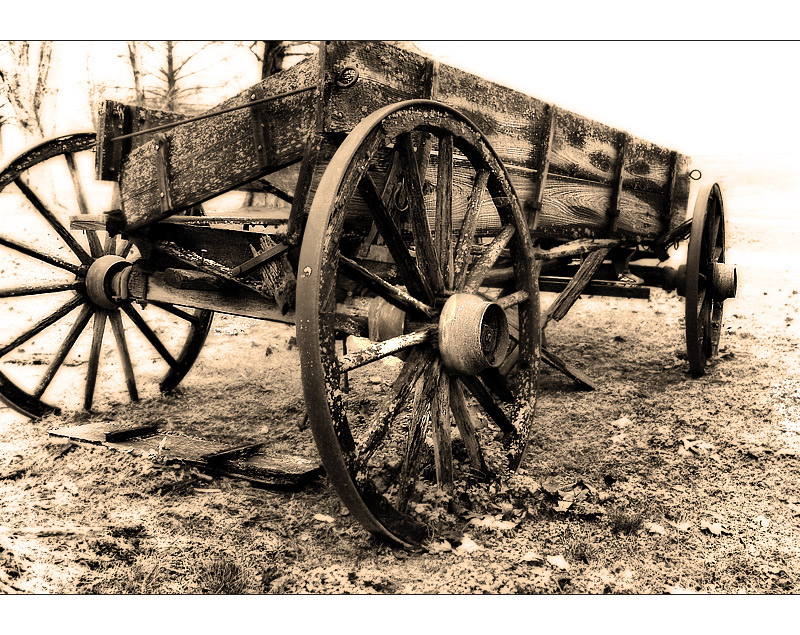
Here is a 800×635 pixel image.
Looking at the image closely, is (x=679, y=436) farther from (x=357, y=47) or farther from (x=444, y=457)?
(x=357, y=47)

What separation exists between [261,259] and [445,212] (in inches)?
32.2

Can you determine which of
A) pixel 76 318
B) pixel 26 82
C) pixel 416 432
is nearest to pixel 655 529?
pixel 416 432

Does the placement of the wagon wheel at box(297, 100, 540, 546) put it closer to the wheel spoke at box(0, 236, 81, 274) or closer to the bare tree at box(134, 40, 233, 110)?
the wheel spoke at box(0, 236, 81, 274)

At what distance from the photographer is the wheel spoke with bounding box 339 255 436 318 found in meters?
2.39

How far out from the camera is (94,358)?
4.11 meters

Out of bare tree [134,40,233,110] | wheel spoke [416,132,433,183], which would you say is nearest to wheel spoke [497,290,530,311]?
Answer: wheel spoke [416,132,433,183]

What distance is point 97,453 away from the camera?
11.7 ft

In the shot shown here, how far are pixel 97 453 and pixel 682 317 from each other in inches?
238

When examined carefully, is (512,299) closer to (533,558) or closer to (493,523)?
(493,523)

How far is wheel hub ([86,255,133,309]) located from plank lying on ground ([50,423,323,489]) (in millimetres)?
786

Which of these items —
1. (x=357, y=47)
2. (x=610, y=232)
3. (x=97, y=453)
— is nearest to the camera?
(x=357, y=47)

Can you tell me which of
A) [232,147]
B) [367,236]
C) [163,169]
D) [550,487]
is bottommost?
[550,487]

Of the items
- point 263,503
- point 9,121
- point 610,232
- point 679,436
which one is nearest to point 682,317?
point 610,232

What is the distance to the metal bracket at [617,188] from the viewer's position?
182 inches
